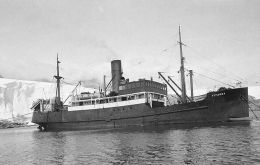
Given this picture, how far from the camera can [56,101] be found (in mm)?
52250

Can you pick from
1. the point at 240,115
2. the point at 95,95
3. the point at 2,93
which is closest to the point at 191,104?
the point at 240,115

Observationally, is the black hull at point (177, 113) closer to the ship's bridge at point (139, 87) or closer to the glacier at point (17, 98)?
the ship's bridge at point (139, 87)

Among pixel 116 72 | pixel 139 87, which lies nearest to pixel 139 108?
pixel 139 87

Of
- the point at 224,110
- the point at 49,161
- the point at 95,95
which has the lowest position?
the point at 49,161

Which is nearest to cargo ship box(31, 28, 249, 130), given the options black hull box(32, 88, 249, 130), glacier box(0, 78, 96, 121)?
black hull box(32, 88, 249, 130)

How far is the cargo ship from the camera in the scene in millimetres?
36438

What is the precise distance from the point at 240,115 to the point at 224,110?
8.80 ft

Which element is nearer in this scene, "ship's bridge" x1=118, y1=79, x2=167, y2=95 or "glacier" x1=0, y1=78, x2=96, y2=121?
"ship's bridge" x1=118, y1=79, x2=167, y2=95

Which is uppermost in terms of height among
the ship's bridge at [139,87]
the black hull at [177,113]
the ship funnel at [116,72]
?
the ship funnel at [116,72]

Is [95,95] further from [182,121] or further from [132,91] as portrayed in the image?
[182,121]

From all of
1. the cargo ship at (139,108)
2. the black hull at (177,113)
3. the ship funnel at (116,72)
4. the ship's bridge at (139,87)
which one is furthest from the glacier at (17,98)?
the ship's bridge at (139,87)

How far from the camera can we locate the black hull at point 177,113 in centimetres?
3638

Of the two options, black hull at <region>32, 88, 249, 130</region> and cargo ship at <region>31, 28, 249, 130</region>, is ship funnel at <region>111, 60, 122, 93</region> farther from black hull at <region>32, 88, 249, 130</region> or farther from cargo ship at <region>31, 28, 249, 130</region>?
black hull at <region>32, 88, 249, 130</region>

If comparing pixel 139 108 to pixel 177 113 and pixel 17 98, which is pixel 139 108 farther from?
pixel 17 98
